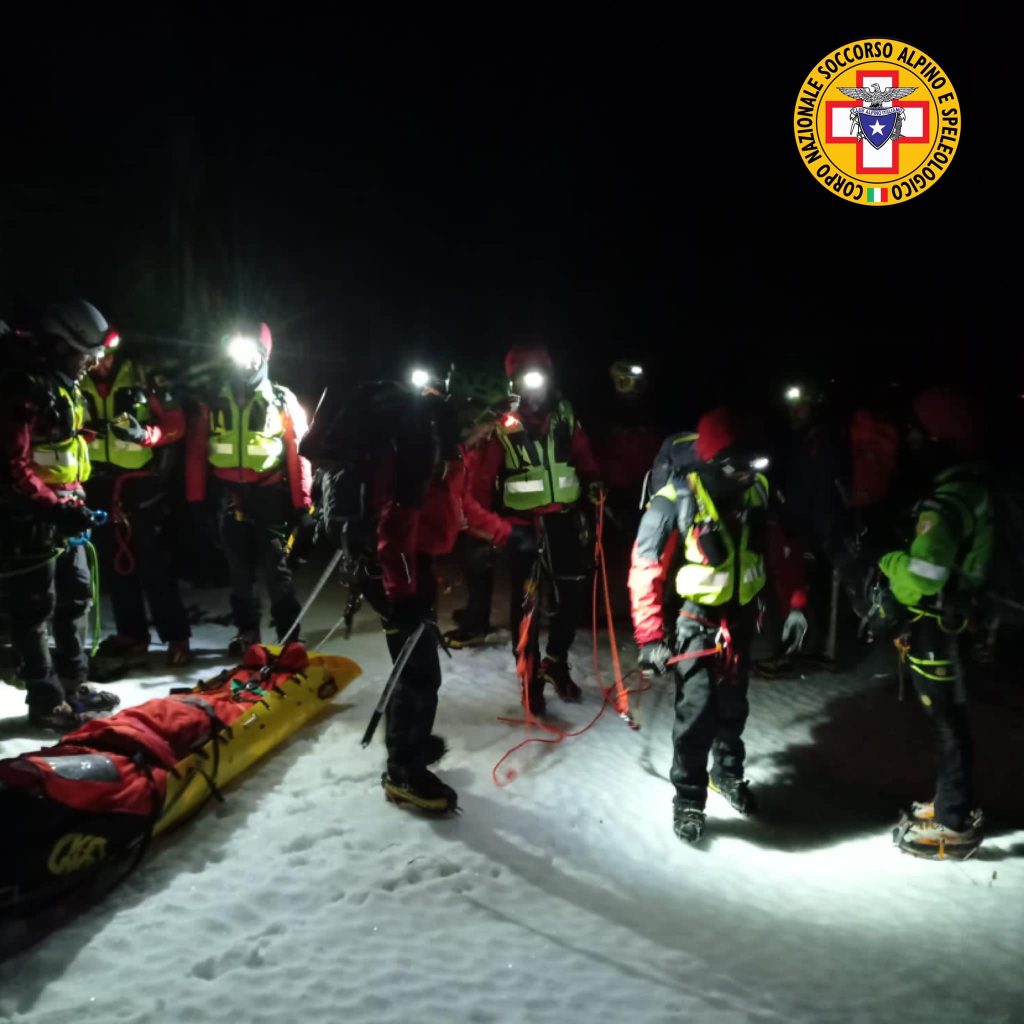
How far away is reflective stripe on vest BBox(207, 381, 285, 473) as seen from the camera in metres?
6.11

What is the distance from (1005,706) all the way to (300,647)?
212 inches

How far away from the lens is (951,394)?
3725mm

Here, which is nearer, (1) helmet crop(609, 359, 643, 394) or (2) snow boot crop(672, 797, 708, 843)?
(2) snow boot crop(672, 797, 708, 843)

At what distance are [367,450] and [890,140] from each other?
10.7m

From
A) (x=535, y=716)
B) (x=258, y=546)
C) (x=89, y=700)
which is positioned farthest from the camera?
(x=258, y=546)

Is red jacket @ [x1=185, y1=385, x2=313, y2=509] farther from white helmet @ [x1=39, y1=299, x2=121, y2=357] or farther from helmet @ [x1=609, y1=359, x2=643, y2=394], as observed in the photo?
helmet @ [x1=609, y1=359, x2=643, y2=394]

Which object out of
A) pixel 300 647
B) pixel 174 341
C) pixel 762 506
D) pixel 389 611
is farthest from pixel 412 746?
pixel 174 341

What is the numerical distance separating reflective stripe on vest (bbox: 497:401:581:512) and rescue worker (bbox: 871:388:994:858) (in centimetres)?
236

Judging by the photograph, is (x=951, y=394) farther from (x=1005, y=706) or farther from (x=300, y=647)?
(x=300, y=647)

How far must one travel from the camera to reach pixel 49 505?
182 inches

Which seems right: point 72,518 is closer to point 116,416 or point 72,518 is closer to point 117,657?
point 116,416

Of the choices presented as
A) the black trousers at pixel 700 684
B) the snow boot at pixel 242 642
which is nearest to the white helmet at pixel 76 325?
the snow boot at pixel 242 642

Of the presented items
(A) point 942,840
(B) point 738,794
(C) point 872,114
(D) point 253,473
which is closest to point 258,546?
(D) point 253,473

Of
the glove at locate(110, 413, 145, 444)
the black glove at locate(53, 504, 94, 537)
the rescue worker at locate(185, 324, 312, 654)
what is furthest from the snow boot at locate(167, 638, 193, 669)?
the black glove at locate(53, 504, 94, 537)
